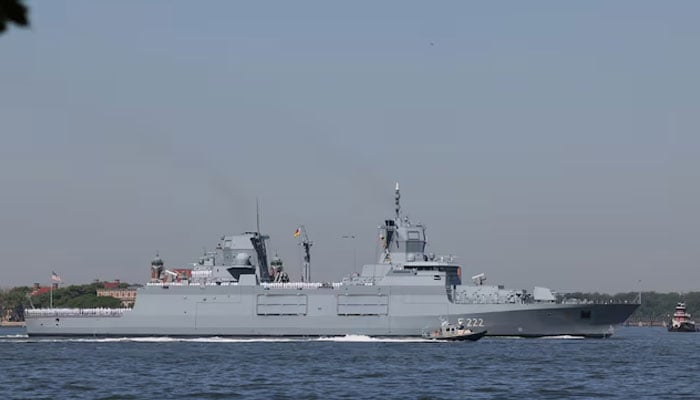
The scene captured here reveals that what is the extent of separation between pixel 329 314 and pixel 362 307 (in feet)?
7.31

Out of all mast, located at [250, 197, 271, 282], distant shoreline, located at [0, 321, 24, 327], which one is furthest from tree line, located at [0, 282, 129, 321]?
mast, located at [250, 197, 271, 282]

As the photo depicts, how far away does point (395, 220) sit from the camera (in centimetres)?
7081

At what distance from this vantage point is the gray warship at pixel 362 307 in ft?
213

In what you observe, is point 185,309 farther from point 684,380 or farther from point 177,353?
point 684,380

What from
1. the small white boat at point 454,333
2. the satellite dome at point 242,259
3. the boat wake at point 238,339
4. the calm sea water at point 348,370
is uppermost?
the satellite dome at point 242,259

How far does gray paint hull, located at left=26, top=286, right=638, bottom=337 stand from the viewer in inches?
2549

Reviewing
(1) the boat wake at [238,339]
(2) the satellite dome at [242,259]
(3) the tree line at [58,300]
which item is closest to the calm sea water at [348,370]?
(1) the boat wake at [238,339]

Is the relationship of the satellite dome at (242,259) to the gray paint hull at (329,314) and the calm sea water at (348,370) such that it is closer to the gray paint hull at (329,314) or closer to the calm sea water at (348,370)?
the gray paint hull at (329,314)

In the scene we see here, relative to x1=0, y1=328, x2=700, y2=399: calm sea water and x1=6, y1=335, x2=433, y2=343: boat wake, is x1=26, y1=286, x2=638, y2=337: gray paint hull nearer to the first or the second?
x1=6, y1=335, x2=433, y2=343: boat wake

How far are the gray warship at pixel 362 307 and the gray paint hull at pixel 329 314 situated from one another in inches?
2.5

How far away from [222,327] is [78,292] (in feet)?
344

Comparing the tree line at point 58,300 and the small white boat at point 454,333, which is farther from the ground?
the tree line at point 58,300

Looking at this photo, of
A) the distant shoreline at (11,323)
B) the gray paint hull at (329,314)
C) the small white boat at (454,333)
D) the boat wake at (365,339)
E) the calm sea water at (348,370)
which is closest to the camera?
the calm sea water at (348,370)

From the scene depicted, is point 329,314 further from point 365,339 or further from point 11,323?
point 11,323
